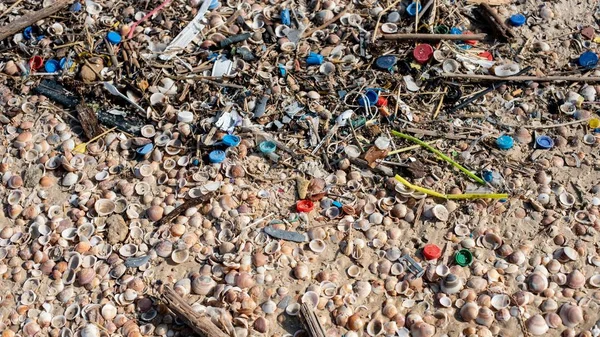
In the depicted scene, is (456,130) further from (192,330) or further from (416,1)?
(192,330)

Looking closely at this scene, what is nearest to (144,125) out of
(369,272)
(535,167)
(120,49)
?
(120,49)

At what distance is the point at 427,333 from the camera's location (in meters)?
3.14

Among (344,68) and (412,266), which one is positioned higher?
(344,68)

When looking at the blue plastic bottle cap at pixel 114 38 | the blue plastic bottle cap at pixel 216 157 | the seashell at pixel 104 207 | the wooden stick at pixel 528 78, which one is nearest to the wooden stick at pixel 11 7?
the blue plastic bottle cap at pixel 114 38

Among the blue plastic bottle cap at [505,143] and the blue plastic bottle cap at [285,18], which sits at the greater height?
the blue plastic bottle cap at [285,18]

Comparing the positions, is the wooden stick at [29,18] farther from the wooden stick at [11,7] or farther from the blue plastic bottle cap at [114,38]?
the blue plastic bottle cap at [114,38]

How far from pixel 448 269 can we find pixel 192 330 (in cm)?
138

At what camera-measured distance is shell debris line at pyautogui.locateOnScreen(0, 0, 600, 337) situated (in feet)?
10.8

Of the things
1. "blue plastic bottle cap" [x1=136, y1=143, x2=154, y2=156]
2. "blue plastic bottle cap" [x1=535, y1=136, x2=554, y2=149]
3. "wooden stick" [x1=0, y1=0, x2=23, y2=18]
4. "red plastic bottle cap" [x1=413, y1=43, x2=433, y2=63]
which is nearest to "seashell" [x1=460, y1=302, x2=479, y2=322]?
"blue plastic bottle cap" [x1=535, y1=136, x2=554, y2=149]

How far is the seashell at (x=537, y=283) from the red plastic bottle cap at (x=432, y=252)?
486 mm

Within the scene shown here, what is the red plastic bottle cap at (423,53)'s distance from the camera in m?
4.12

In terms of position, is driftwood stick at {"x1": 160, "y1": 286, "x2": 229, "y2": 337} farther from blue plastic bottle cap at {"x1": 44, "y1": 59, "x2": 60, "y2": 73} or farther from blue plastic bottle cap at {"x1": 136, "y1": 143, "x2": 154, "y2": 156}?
blue plastic bottle cap at {"x1": 44, "y1": 59, "x2": 60, "y2": 73}

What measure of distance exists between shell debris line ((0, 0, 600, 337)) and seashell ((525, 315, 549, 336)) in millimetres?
11

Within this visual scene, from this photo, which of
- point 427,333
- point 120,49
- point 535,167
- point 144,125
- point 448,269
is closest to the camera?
point 427,333
